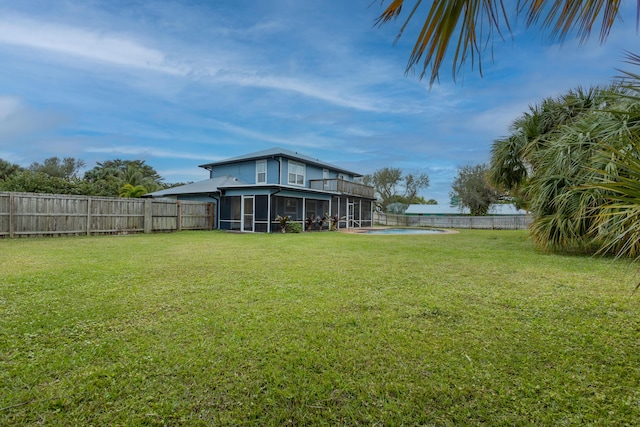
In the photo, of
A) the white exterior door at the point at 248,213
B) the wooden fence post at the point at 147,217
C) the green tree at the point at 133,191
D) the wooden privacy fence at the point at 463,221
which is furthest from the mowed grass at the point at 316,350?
the green tree at the point at 133,191

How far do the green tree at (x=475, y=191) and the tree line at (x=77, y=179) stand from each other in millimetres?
31523

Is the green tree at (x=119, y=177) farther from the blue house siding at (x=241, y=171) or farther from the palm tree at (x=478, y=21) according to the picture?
the palm tree at (x=478, y=21)

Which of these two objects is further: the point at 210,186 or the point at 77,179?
the point at 77,179

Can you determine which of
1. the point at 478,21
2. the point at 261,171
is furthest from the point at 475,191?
the point at 478,21

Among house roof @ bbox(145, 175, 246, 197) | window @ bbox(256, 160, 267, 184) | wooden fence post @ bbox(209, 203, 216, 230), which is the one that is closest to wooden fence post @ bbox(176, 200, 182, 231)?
house roof @ bbox(145, 175, 246, 197)

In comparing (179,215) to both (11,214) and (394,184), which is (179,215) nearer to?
(11,214)

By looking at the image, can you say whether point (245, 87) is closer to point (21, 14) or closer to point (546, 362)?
point (21, 14)

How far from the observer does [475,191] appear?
3225 cm

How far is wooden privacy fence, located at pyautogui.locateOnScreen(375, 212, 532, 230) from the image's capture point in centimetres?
2442

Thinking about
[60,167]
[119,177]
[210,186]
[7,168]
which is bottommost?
[210,186]

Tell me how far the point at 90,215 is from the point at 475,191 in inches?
1283

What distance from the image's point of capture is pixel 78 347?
2.68 meters

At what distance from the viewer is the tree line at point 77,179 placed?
22.8 m

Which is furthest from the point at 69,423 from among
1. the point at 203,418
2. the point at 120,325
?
the point at 120,325
